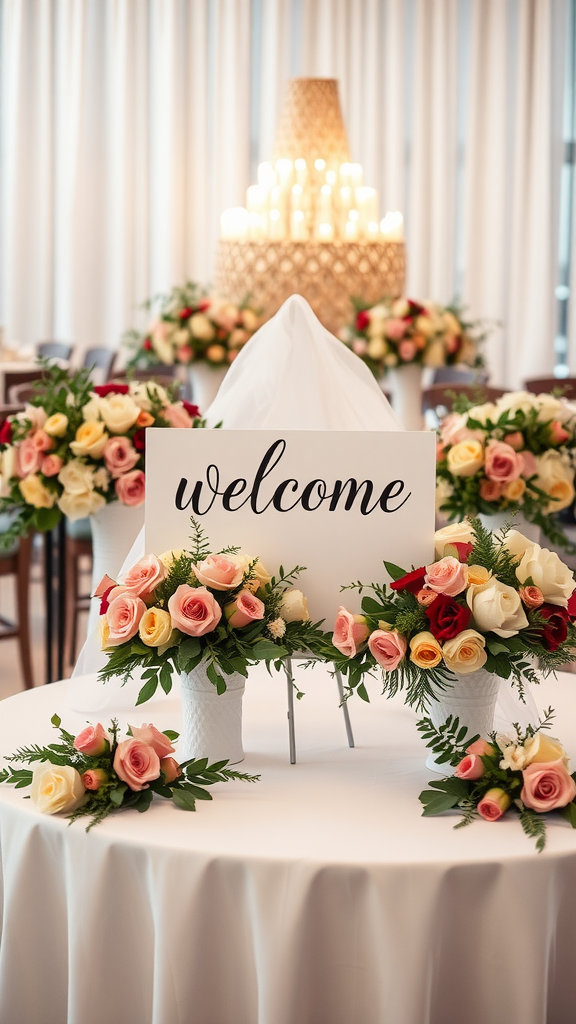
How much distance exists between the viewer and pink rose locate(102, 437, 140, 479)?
260 centimetres

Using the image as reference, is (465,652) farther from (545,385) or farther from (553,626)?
(545,385)

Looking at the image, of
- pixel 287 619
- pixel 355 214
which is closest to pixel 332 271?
pixel 355 214

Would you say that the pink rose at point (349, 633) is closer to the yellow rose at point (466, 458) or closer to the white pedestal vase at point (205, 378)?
the yellow rose at point (466, 458)

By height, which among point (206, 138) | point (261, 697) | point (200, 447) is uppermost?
point (206, 138)

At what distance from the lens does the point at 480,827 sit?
1.44 metres

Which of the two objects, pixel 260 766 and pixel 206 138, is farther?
pixel 206 138

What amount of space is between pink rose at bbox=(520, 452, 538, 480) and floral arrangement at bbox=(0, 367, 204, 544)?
2.49ft

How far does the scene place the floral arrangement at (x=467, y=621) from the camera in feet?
4.80

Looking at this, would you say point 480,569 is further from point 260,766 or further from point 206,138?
point 206,138

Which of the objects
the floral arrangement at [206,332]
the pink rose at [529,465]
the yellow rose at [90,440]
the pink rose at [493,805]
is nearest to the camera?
the pink rose at [493,805]

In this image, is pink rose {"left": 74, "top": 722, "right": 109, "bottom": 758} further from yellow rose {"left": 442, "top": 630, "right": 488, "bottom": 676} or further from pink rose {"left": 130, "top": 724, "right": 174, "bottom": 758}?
yellow rose {"left": 442, "top": 630, "right": 488, "bottom": 676}

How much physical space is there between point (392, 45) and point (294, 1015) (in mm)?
8636

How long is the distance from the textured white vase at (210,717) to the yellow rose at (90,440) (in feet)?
3.47

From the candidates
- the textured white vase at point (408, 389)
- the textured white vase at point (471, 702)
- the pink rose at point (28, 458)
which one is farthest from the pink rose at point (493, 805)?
the textured white vase at point (408, 389)
